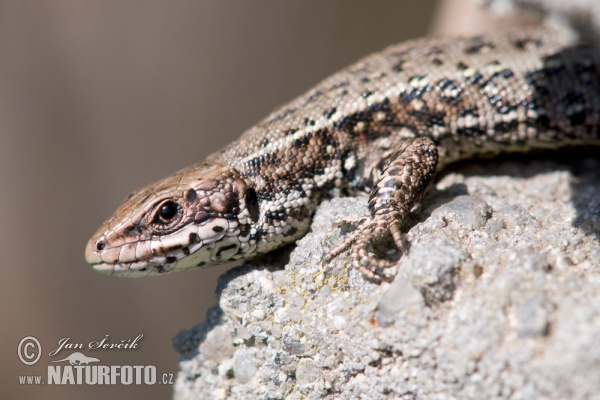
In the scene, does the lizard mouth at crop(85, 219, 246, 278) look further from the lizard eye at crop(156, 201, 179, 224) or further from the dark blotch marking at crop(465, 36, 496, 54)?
the dark blotch marking at crop(465, 36, 496, 54)

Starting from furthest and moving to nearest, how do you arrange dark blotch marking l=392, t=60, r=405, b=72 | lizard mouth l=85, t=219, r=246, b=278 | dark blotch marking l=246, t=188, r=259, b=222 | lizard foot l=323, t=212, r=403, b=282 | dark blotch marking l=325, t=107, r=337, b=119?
1. dark blotch marking l=392, t=60, r=405, b=72
2. dark blotch marking l=325, t=107, r=337, b=119
3. dark blotch marking l=246, t=188, r=259, b=222
4. lizard mouth l=85, t=219, r=246, b=278
5. lizard foot l=323, t=212, r=403, b=282

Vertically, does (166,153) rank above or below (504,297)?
above

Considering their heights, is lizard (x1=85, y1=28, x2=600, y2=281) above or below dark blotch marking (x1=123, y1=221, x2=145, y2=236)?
above

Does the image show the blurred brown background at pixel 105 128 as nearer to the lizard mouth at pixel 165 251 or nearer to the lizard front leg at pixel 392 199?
the lizard mouth at pixel 165 251

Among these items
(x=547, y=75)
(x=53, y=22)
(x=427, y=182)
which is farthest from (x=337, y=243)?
(x=53, y=22)

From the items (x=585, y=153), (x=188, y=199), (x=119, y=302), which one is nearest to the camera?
(x=188, y=199)

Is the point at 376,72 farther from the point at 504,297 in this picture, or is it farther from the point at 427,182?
the point at 504,297

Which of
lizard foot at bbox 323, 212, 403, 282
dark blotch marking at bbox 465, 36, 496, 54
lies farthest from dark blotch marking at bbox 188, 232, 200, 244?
dark blotch marking at bbox 465, 36, 496, 54

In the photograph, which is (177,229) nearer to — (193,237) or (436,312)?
(193,237)
